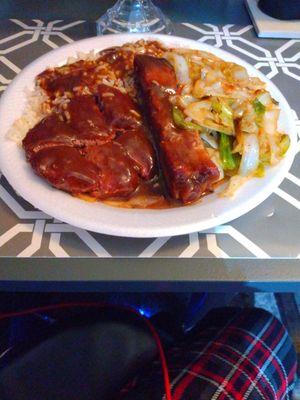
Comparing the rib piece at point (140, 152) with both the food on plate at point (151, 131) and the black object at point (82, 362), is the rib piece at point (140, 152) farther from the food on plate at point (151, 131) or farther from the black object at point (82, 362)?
the black object at point (82, 362)

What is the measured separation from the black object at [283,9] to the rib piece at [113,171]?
1.05 m

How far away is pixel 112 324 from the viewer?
3.52 feet

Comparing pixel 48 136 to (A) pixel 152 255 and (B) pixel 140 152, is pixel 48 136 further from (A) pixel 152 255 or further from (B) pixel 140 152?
(A) pixel 152 255

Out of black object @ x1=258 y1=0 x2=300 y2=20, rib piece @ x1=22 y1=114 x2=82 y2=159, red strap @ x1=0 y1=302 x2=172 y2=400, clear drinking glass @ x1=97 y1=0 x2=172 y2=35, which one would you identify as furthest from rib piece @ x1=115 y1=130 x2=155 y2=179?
black object @ x1=258 y1=0 x2=300 y2=20

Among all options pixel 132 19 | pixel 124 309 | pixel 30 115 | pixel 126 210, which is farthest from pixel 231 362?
pixel 132 19

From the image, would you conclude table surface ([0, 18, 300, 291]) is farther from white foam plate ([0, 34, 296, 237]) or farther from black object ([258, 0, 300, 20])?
black object ([258, 0, 300, 20])

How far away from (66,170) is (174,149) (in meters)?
0.24

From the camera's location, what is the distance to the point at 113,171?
0.94m

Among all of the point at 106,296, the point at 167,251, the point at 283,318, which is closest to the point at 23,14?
the point at 106,296

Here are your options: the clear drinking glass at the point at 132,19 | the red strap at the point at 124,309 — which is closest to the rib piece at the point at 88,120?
the red strap at the point at 124,309

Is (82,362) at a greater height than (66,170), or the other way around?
(66,170)

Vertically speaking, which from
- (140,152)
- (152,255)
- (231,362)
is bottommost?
(231,362)

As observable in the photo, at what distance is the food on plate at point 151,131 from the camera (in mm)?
944

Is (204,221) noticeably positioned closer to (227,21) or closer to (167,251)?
(167,251)
